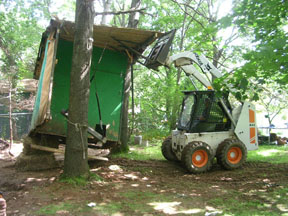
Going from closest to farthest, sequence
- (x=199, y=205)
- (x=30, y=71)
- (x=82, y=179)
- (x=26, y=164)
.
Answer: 1. (x=199, y=205)
2. (x=82, y=179)
3. (x=26, y=164)
4. (x=30, y=71)

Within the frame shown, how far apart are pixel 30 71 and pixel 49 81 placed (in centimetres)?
1789

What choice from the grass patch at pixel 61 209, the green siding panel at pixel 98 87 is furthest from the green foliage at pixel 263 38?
the grass patch at pixel 61 209

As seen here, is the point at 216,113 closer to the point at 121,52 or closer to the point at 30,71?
the point at 121,52

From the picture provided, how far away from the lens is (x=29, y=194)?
15.1 feet

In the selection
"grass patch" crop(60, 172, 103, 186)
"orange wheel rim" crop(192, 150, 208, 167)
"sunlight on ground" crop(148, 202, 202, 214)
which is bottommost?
"sunlight on ground" crop(148, 202, 202, 214)

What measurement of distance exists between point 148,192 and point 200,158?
8.32 feet

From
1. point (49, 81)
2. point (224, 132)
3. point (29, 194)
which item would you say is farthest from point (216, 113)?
point (29, 194)

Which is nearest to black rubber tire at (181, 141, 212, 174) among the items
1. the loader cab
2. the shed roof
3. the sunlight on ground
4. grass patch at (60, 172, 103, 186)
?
the loader cab

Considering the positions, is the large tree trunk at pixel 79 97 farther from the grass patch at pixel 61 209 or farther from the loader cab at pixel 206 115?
the loader cab at pixel 206 115

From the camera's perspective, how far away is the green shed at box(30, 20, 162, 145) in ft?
20.2

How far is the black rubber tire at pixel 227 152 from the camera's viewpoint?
716 cm

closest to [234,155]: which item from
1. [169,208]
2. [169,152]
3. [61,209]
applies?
[169,152]

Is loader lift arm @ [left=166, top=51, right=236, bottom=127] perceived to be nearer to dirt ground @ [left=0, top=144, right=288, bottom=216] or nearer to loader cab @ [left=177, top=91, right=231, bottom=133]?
loader cab @ [left=177, top=91, right=231, bottom=133]

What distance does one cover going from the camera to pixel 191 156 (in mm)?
6789
